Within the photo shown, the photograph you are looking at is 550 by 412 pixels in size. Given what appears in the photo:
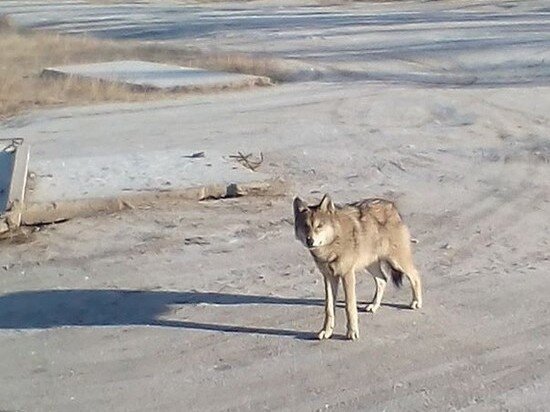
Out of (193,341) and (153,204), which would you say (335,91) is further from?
(193,341)

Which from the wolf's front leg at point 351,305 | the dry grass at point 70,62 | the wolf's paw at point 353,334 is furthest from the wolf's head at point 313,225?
the dry grass at point 70,62

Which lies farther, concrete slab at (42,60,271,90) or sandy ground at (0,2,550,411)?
concrete slab at (42,60,271,90)

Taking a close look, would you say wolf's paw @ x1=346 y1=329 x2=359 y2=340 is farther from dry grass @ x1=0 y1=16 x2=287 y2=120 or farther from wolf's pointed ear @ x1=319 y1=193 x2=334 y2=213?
dry grass @ x1=0 y1=16 x2=287 y2=120

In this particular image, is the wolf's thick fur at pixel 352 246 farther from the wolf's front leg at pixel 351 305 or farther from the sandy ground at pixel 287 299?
the sandy ground at pixel 287 299

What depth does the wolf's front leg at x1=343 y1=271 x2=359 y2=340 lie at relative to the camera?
7.76m

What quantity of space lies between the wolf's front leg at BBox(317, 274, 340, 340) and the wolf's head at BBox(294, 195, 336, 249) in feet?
1.13

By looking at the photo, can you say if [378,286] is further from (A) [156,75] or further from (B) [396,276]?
(A) [156,75]

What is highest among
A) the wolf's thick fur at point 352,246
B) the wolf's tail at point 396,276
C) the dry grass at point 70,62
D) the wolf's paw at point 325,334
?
the wolf's thick fur at point 352,246

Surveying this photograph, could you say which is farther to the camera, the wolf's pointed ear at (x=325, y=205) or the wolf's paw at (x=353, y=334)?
the wolf's paw at (x=353, y=334)

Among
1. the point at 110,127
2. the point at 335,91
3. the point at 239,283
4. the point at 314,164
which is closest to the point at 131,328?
the point at 239,283

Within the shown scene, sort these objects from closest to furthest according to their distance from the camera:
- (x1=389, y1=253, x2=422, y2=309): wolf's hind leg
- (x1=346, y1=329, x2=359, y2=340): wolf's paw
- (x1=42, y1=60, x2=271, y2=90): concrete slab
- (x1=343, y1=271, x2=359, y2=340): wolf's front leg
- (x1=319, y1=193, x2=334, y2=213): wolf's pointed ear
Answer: (x1=319, y1=193, x2=334, y2=213): wolf's pointed ear → (x1=343, y1=271, x2=359, y2=340): wolf's front leg → (x1=346, y1=329, x2=359, y2=340): wolf's paw → (x1=389, y1=253, x2=422, y2=309): wolf's hind leg → (x1=42, y1=60, x2=271, y2=90): concrete slab

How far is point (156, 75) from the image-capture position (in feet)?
74.6

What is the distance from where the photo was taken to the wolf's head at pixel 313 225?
7477mm

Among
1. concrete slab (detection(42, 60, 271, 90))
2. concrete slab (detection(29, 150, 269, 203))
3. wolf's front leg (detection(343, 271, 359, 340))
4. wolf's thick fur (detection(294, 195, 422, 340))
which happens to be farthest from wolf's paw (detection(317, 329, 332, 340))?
concrete slab (detection(42, 60, 271, 90))
